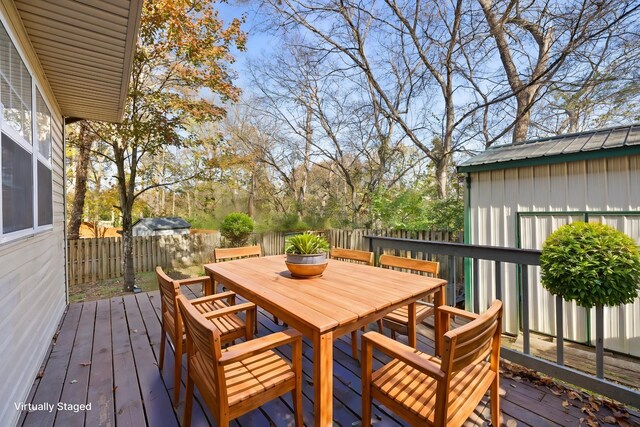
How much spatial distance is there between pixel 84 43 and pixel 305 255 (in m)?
2.64

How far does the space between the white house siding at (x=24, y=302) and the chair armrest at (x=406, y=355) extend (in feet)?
7.29

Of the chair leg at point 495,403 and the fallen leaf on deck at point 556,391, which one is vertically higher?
the chair leg at point 495,403

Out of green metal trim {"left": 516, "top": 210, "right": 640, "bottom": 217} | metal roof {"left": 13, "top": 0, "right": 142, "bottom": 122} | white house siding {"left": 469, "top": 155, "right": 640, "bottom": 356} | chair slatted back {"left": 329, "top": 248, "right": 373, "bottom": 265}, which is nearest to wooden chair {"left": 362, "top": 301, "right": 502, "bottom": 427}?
chair slatted back {"left": 329, "top": 248, "right": 373, "bottom": 265}

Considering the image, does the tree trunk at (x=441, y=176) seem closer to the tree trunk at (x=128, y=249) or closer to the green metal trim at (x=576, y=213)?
the green metal trim at (x=576, y=213)

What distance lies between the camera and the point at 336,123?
479 inches


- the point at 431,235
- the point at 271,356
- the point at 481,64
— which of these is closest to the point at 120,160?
the point at 271,356

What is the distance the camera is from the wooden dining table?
4.94 ft

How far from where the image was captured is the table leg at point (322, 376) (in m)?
1.48

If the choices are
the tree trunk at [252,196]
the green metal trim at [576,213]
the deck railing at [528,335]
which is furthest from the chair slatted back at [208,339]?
the tree trunk at [252,196]

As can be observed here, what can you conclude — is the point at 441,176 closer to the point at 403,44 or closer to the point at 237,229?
the point at 403,44

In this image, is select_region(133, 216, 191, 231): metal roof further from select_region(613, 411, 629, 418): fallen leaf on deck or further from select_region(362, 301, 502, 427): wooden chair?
select_region(613, 411, 629, 418): fallen leaf on deck

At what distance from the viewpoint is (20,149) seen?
2.20 m

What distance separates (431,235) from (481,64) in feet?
18.6

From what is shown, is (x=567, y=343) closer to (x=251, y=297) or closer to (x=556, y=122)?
(x=251, y=297)
